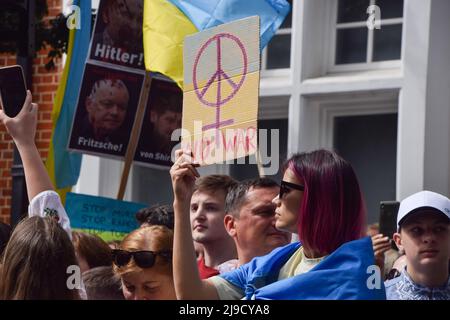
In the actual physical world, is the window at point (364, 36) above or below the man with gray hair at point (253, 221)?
above

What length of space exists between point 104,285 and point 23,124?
0.83 meters

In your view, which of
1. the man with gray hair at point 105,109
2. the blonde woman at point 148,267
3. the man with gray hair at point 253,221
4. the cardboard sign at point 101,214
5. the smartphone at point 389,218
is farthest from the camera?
the man with gray hair at point 105,109

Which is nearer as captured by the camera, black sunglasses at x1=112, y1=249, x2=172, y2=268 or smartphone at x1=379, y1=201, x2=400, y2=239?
black sunglasses at x1=112, y1=249, x2=172, y2=268

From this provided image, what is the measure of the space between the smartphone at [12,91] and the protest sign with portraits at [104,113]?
2.02 meters

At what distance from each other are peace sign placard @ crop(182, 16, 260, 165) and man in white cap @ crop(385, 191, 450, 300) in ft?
3.10

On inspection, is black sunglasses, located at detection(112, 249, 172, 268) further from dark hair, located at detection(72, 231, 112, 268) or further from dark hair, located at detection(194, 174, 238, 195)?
dark hair, located at detection(194, 174, 238, 195)

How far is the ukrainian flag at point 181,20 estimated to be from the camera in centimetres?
662

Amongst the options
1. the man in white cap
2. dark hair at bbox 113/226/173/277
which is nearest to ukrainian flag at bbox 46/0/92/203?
dark hair at bbox 113/226/173/277

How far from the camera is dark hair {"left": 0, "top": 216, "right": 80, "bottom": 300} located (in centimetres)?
408

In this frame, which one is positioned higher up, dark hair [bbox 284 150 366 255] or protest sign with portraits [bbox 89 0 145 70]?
protest sign with portraits [bbox 89 0 145 70]

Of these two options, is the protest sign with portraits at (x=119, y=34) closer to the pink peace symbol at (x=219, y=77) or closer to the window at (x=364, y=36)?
the window at (x=364, y=36)

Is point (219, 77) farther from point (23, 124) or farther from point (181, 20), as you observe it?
point (181, 20)

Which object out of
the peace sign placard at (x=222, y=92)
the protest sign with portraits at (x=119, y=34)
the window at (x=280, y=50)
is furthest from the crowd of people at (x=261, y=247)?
the window at (x=280, y=50)

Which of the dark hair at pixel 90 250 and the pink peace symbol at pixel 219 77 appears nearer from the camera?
the pink peace symbol at pixel 219 77
